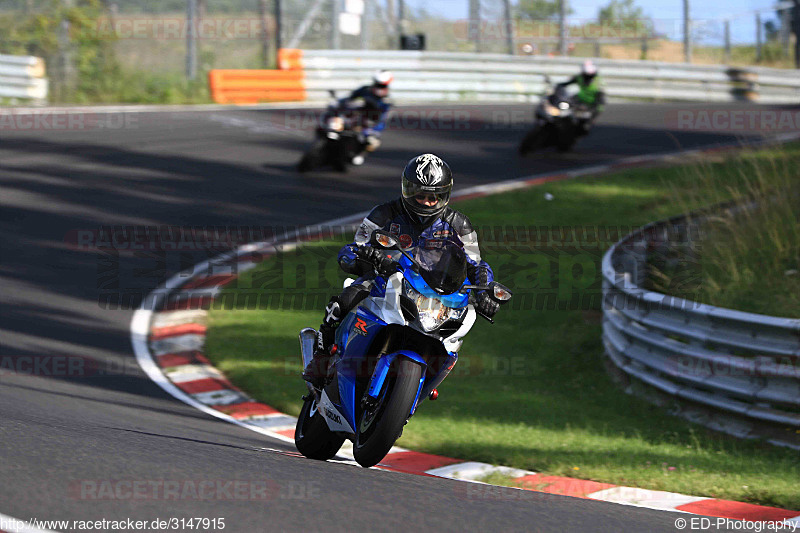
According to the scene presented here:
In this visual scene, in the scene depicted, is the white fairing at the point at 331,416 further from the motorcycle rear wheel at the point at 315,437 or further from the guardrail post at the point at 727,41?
the guardrail post at the point at 727,41

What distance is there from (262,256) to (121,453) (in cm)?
808

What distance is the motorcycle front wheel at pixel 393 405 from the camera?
525cm

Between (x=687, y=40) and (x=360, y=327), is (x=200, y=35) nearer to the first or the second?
(x=687, y=40)

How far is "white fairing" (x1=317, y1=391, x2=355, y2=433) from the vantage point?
5.77m

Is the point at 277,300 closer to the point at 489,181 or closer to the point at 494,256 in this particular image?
the point at 494,256

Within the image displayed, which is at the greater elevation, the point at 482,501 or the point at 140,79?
the point at 140,79

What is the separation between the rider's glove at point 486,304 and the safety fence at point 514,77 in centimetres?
1982

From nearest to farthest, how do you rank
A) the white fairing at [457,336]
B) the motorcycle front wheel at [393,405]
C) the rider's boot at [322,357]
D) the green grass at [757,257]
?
the motorcycle front wheel at [393,405] < the white fairing at [457,336] < the rider's boot at [322,357] < the green grass at [757,257]

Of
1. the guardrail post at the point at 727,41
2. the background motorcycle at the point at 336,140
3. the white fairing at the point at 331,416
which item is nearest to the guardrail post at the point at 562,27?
the guardrail post at the point at 727,41

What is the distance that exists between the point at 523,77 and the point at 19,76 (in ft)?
42.0

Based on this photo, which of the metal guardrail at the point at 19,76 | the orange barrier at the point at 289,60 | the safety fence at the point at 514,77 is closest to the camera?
the metal guardrail at the point at 19,76

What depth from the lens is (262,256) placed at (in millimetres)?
13477

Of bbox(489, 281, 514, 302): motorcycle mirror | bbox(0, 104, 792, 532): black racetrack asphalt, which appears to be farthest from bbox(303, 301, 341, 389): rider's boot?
bbox(489, 281, 514, 302): motorcycle mirror

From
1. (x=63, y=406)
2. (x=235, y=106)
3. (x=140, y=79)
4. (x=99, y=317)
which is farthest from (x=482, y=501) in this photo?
(x=140, y=79)
